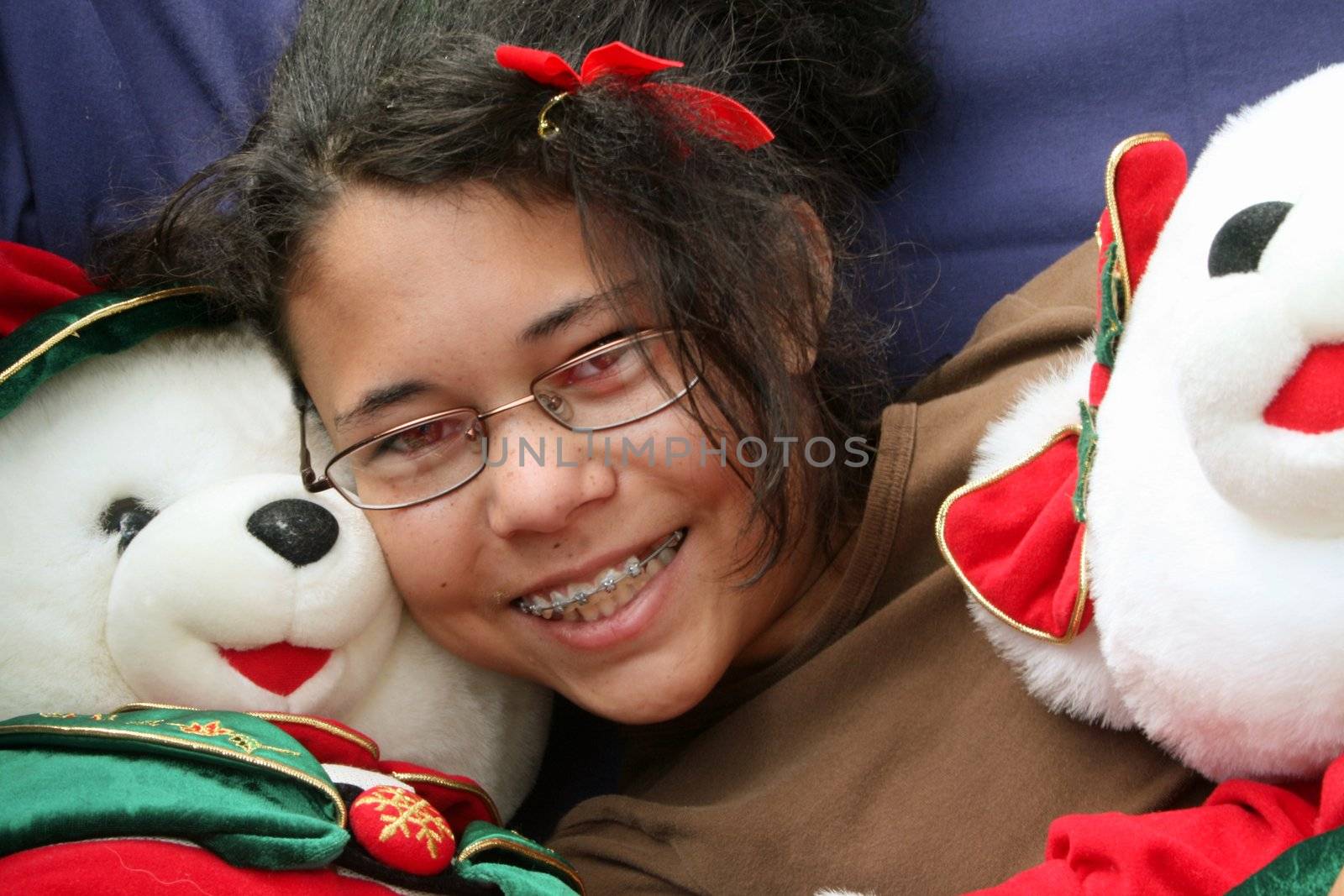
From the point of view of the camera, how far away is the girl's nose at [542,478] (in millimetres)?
946

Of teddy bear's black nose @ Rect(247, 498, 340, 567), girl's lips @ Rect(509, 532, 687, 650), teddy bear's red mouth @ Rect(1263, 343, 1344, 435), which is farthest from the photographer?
girl's lips @ Rect(509, 532, 687, 650)

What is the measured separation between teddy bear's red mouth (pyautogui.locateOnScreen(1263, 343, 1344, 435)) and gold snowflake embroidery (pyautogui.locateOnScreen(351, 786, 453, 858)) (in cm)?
58

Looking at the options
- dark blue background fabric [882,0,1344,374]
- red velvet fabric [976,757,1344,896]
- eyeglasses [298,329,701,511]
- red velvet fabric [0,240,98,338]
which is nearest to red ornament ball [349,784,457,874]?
eyeglasses [298,329,701,511]

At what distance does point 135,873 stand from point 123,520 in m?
0.31

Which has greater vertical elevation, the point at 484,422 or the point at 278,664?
the point at 484,422

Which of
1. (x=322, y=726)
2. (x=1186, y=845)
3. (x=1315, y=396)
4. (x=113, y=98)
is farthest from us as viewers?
(x=113, y=98)

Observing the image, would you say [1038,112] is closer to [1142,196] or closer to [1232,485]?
[1142,196]

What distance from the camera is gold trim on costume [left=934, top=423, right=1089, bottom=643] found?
2.61 feet

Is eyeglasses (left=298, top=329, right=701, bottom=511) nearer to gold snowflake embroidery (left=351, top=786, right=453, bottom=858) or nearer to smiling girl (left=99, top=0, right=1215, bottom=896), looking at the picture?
smiling girl (left=99, top=0, right=1215, bottom=896)

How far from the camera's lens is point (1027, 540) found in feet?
2.85

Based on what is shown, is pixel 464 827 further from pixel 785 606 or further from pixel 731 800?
pixel 785 606

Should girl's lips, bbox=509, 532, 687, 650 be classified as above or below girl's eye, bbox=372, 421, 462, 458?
below

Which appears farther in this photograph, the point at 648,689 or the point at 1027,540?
the point at 648,689

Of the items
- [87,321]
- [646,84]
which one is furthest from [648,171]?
[87,321]
